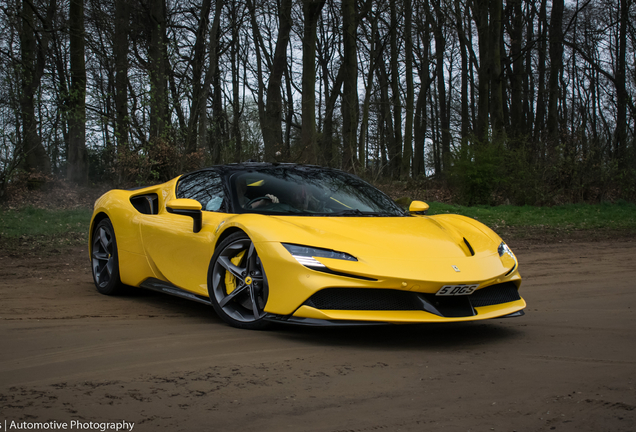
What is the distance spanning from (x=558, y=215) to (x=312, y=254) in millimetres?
14105

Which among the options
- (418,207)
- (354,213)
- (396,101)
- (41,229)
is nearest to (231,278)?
(354,213)

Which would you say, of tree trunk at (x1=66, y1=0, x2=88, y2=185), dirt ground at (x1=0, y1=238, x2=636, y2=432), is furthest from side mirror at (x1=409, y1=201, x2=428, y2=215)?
tree trunk at (x1=66, y1=0, x2=88, y2=185)

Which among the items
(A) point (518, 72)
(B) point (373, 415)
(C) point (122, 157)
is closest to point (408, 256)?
(B) point (373, 415)

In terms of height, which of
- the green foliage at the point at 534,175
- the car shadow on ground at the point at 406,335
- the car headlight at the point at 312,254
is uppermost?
the green foliage at the point at 534,175

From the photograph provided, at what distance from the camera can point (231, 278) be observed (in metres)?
4.60

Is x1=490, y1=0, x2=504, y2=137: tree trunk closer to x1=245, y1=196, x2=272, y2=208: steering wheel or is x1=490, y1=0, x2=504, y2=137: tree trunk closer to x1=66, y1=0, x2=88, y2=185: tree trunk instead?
x1=66, y1=0, x2=88, y2=185: tree trunk

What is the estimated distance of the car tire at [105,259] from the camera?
20.2 feet

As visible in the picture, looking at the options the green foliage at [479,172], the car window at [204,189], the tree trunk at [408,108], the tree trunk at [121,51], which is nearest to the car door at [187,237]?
the car window at [204,189]

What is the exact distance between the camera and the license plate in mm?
3984

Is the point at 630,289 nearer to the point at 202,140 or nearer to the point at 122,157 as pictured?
the point at 122,157

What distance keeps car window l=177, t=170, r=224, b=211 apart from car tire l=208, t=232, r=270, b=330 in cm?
68

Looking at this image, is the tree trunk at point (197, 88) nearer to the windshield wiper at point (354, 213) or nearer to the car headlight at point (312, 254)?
the windshield wiper at point (354, 213)

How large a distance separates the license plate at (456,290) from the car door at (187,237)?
184cm

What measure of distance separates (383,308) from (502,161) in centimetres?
1582
